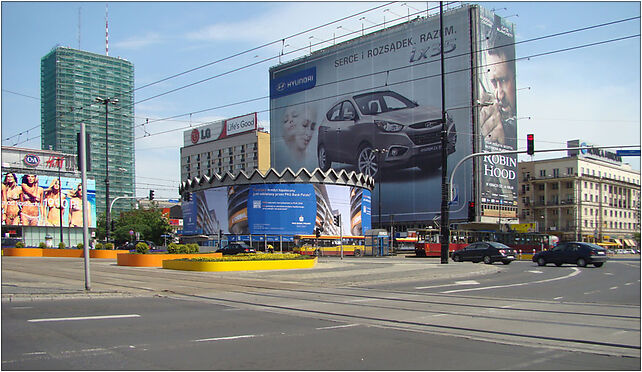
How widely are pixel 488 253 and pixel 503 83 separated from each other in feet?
208

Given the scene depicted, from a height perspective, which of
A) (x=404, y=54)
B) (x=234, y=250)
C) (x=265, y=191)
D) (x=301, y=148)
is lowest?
(x=234, y=250)

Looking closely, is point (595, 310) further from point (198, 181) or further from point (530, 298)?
point (198, 181)

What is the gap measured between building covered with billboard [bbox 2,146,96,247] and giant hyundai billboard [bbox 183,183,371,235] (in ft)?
75.2

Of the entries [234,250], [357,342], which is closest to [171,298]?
[357,342]

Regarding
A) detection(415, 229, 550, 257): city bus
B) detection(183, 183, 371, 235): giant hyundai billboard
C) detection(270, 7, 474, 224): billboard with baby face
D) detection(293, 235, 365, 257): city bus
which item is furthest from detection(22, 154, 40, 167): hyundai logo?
detection(415, 229, 550, 257): city bus

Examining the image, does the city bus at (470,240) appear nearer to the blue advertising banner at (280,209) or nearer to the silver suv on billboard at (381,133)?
the blue advertising banner at (280,209)

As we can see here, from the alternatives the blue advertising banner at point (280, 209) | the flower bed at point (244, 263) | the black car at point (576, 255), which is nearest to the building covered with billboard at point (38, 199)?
the blue advertising banner at point (280, 209)

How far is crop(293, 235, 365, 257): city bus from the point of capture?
183 ft

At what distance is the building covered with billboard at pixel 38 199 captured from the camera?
8300cm

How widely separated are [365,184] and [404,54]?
109 feet

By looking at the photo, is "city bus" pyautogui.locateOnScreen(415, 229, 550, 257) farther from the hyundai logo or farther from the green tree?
the hyundai logo

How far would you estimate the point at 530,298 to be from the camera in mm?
16766

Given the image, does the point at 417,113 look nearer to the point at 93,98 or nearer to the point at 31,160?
the point at 31,160

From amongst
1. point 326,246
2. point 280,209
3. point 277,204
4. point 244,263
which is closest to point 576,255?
point 244,263
